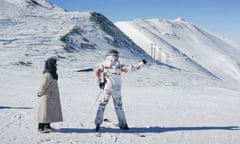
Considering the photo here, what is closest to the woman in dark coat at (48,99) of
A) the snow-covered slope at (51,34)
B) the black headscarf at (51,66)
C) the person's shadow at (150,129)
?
the black headscarf at (51,66)

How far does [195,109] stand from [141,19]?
99491 millimetres

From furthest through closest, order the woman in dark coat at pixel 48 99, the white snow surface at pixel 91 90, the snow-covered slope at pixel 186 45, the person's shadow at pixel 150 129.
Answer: the snow-covered slope at pixel 186 45
the person's shadow at pixel 150 129
the white snow surface at pixel 91 90
the woman in dark coat at pixel 48 99

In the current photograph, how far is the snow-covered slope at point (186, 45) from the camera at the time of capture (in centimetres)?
7300

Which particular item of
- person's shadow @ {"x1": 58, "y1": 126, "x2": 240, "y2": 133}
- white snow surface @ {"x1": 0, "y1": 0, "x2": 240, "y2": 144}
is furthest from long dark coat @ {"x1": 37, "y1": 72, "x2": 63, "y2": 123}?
person's shadow @ {"x1": 58, "y1": 126, "x2": 240, "y2": 133}

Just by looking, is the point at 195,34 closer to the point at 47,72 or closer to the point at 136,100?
the point at 136,100

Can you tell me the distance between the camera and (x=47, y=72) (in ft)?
29.8

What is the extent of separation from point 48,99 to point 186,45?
8796 cm

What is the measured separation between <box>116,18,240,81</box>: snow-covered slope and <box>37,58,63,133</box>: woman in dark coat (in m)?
54.5

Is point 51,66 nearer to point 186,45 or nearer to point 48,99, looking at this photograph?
point 48,99

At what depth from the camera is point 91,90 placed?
20.6 m

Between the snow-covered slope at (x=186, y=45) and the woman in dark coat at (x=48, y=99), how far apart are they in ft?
179

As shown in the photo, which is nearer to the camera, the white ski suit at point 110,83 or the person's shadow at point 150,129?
the white ski suit at point 110,83

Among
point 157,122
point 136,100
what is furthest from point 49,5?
point 157,122

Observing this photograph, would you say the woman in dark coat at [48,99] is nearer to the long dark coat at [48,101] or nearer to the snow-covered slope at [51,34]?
the long dark coat at [48,101]
